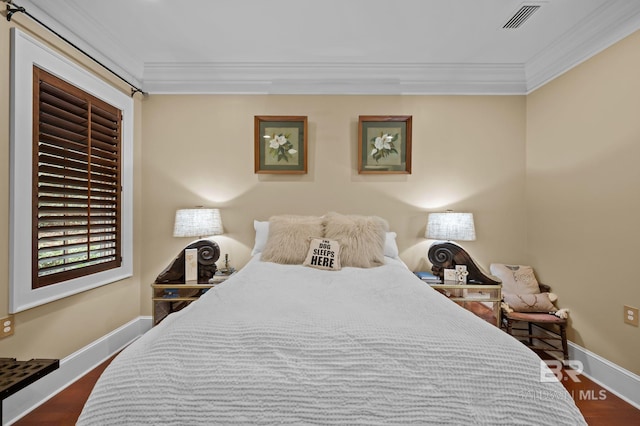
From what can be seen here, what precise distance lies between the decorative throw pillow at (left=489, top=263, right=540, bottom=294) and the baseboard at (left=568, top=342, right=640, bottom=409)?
518mm

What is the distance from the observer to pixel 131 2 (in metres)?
2.03

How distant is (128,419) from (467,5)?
2833 millimetres

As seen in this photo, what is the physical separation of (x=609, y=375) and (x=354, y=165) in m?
2.54

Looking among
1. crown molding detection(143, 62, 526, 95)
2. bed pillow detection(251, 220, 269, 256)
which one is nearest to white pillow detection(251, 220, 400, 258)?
bed pillow detection(251, 220, 269, 256)

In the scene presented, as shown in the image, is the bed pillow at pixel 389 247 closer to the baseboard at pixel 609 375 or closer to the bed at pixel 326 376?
the bed at pixel 326 376

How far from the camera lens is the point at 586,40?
226 cm

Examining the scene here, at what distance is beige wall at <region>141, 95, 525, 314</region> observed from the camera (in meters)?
2.96

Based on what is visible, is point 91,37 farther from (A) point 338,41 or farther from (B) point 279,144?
(A) point 338,41

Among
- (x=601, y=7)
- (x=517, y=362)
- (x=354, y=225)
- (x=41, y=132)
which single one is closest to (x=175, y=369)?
(x=517, y=362)

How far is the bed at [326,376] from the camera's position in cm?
84

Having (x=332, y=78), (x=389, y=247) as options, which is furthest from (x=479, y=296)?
(x=332, y=78)

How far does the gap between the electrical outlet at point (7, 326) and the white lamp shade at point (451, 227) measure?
3.05m

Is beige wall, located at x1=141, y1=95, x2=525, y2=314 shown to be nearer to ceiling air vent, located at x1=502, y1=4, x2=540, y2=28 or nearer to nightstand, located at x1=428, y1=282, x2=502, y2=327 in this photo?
nightstand, located at x1=428, y1=282, x2=502, y2=327

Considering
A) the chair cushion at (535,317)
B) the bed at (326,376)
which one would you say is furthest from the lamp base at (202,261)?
the chair cushion at (535,317)
